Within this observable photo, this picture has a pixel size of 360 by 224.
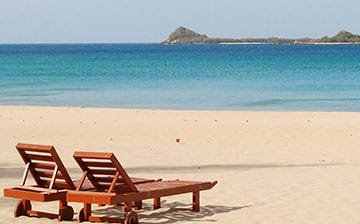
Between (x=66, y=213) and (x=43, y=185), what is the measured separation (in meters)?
0.41

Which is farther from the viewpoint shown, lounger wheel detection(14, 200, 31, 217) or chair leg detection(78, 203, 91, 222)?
lounger wheel detection(14, 200, 31, 217)

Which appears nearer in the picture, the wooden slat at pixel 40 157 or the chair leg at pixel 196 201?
the wooden slat at pixel 40 157

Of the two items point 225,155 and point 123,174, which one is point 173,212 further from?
point 225,155

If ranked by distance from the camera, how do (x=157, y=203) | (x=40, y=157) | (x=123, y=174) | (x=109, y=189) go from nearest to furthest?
(x=123, y=174)
(x=109, y=189)
(x=40, y=157)
(x=157, y=203)

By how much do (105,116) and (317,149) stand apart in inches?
410

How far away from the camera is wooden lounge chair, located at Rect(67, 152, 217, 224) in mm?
9172

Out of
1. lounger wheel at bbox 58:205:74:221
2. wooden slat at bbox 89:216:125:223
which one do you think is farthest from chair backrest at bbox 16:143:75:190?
wooden slat at bbox 89:216:125:223

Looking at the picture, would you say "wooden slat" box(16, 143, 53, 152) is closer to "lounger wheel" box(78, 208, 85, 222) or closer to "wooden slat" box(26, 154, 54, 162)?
"wooden slat" box(26, 154, 54, 162)

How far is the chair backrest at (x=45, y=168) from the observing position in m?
9.49

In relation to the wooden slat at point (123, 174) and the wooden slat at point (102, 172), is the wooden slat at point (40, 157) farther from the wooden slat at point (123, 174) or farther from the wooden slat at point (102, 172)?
the wooden slat at point (123, 174)

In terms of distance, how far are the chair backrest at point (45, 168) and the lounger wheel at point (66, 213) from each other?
0.85ft

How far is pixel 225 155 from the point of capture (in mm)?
16438

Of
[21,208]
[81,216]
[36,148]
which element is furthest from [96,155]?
[21,208]

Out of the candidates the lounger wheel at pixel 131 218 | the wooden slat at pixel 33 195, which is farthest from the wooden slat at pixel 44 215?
the lounger wheel at pixel 131 218
